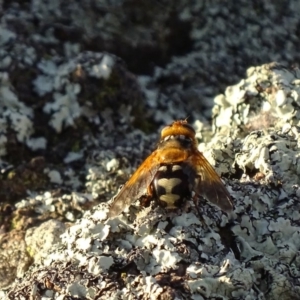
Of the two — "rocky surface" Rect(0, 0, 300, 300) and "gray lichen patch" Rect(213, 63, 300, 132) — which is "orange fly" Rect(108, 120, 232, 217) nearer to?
"rocky surface" Rect(0, 0, 300, 300)

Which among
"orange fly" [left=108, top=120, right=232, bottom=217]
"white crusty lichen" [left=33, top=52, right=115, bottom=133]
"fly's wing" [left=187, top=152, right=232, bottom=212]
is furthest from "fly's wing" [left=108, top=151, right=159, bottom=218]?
"white crusty lichen" [left=33, top=52, right=115, bottom=133]

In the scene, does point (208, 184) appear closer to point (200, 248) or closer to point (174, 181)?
point (174, 181)

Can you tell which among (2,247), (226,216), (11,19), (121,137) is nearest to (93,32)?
(11,19)

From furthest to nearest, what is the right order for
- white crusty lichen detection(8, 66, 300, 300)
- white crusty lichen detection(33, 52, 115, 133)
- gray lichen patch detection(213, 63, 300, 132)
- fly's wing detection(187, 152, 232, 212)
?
white crusty lichen detection(33, 52, 115, 133) → gray lichen patch detection(213, 63, 300, 132) → fly's wing detection(187, 152, 232, 212) → white crusty lichen detection(8, 66, 300, 300)

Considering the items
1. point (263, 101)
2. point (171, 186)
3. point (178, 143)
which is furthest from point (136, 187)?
point (263, 101)

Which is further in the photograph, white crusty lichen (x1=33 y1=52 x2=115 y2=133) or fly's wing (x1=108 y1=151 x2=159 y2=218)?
white crusty lichen (x1=33 y1=52 x2=115 y2=133)

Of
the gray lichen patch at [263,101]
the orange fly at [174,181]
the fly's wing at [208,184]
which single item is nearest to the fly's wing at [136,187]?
the orange fly at [174,181]
